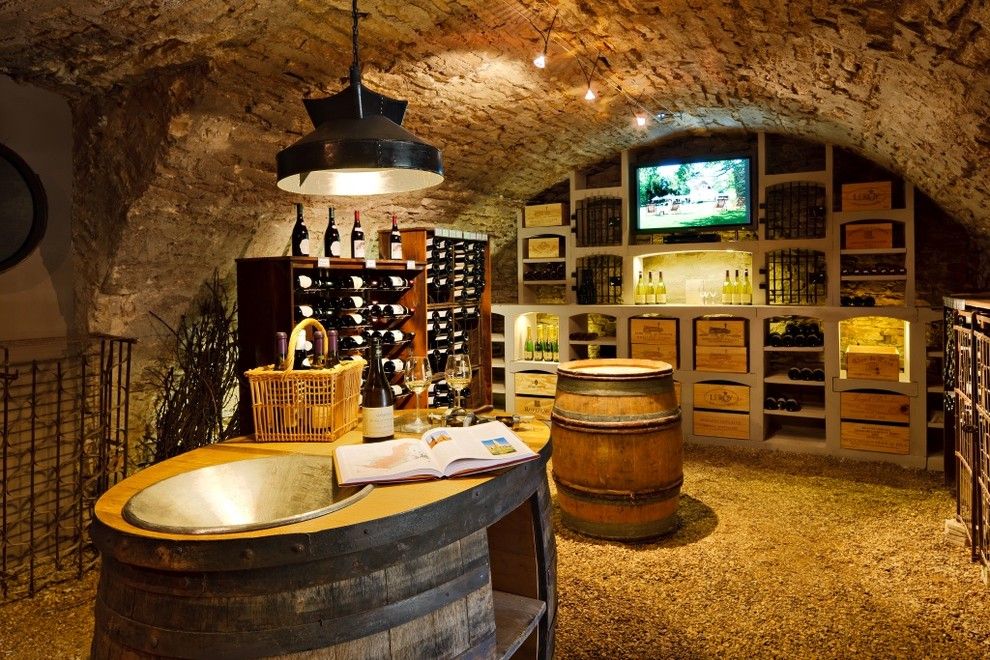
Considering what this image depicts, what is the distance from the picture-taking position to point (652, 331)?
5.77 metres

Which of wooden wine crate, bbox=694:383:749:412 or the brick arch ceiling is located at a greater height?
the brick arch ceiling

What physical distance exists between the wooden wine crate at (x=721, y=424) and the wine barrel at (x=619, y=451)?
85.3 inches

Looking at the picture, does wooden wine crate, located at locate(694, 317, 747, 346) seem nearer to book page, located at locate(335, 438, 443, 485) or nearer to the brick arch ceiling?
the brick arch ceiling

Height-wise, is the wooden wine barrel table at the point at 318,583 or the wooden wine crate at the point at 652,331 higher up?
the wooden wine crate at the point at 652,331

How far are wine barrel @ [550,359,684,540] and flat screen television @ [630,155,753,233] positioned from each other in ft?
9.06

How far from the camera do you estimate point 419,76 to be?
12.6 ft

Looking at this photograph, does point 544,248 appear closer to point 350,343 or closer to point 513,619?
point 350,343

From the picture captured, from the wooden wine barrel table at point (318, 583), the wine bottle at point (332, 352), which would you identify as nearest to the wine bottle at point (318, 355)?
the wine bottle at point (332, 352)

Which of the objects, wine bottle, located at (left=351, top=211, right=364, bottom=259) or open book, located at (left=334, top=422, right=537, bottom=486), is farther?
wine bottle, located at (left=351, top=211, right=364, bottom=259)

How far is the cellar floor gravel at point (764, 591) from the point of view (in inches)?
102

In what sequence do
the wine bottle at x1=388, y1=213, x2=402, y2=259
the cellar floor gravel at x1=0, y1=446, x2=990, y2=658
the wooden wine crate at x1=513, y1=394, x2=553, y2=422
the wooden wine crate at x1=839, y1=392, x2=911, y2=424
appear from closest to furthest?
the cellar floor gravel at x1=0, y1=446, x2=990, y2=658 → the wine bottle at x1=388, y1=213, x2=402, y2=259 → the wooden wine crate at x1=839, y1=392, x2=911, y2=424 → the wooden wine crate at x1=513, y1=394, x2=553, y2=422

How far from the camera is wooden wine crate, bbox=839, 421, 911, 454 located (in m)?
4.91

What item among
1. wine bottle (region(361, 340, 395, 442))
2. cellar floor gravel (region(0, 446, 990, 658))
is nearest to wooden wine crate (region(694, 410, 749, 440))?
cellar floor gravel (region(0, 446, 990, 658))

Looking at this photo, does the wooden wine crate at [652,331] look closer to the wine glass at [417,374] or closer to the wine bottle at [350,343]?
the wine bottle at [350,343]
